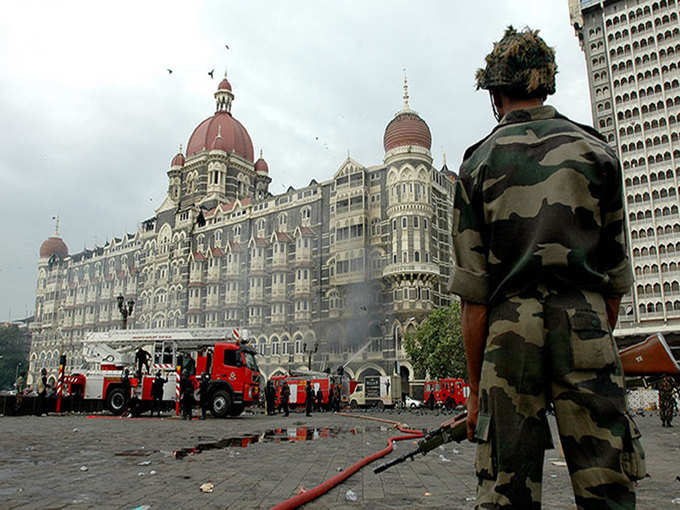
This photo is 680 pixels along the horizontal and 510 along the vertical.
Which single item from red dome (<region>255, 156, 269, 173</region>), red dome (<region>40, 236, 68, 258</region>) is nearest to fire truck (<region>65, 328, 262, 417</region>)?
red dome (<region>255, 156, 269, 173</region>)

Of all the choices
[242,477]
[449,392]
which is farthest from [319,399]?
[242,477]

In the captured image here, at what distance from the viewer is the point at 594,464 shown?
1.98 metres

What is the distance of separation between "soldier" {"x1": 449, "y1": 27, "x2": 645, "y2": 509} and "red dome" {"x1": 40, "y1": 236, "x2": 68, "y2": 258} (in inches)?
4018

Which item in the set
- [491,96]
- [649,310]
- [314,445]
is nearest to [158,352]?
[314,445]

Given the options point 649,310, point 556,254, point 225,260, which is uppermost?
point 225,260

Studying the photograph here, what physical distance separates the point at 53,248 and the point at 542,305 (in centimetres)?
10388

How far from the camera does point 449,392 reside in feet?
130

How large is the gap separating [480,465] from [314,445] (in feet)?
29.2

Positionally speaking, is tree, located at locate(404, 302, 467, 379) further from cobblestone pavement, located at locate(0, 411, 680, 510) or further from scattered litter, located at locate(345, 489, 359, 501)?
scattered litter, located at locate(345, 489, 359, 501)

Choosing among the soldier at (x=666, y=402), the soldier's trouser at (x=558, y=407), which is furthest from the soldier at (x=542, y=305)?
the soldier at (x=666, y=402)

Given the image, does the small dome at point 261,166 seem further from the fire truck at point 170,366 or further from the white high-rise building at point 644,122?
the fire truck at point 170,366

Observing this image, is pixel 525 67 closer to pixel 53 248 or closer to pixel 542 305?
pixel 542 305

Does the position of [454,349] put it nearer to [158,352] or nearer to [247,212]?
[158,352]

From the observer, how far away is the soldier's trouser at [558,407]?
1981 mm
